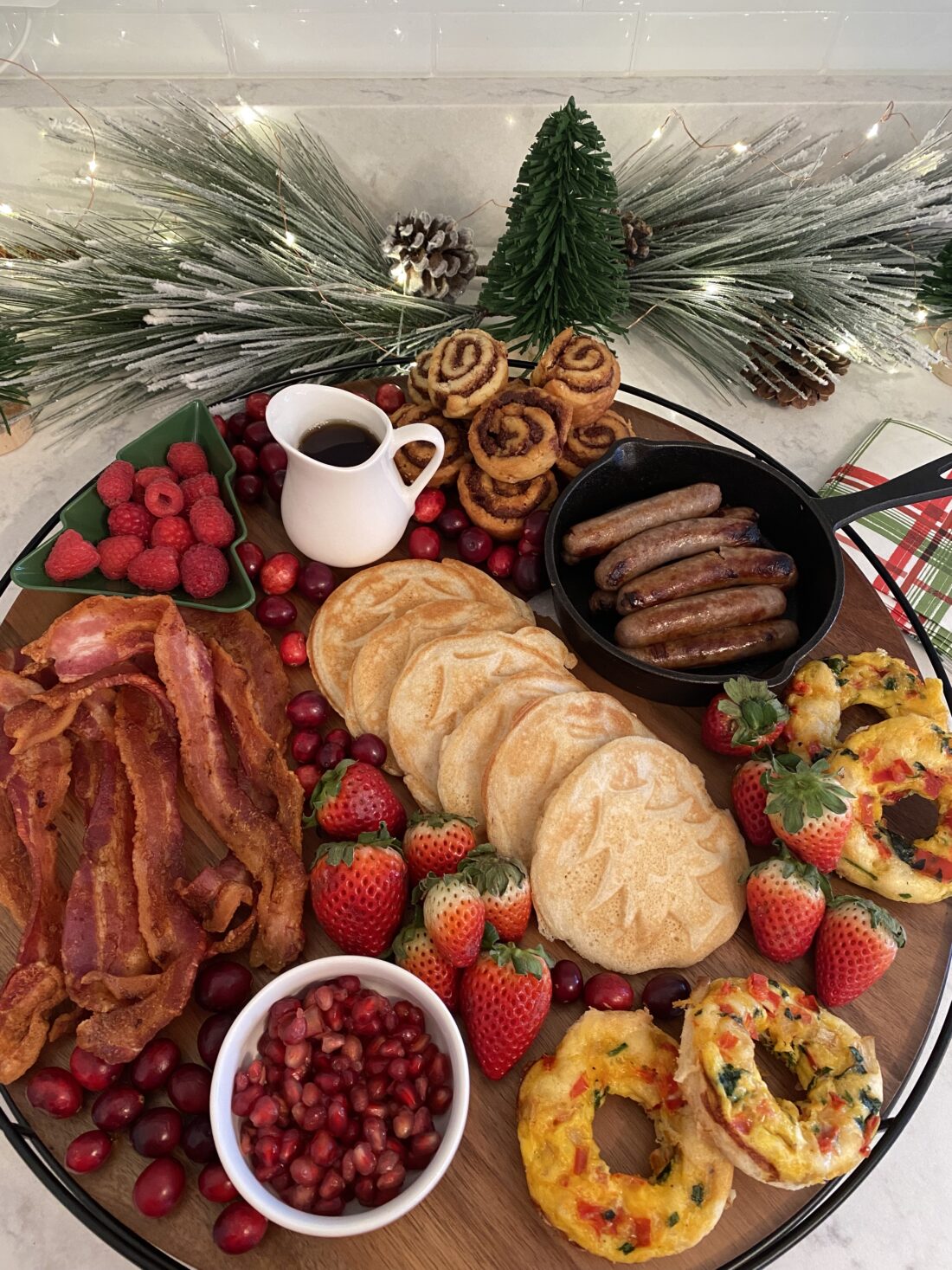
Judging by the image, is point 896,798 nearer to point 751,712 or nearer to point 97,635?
point 751,712

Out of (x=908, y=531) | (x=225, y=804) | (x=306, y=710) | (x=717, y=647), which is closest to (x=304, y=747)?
(x=306, y=710)

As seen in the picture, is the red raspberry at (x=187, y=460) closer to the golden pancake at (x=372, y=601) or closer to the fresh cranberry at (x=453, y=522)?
the golden pancake at (x=372, y=601)

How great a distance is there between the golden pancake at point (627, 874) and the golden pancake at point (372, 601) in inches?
23.1

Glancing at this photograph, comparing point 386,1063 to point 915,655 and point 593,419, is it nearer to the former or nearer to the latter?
point 593,419

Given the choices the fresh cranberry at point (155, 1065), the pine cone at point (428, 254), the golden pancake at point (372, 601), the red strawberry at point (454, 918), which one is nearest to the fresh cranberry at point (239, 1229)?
the fresh cranberry at point (155, 1065)

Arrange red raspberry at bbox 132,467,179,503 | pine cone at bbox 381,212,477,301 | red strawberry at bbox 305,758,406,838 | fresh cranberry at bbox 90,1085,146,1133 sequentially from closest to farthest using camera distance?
fresh cranberry at bbox 90,1085,146,1133 < red strawberry at bbox 305,758,406,838 < red raspberry at bbox 132,467,179,503 < pine cone at bbox 381,212,477,301

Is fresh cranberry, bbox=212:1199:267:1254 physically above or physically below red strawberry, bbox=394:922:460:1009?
below

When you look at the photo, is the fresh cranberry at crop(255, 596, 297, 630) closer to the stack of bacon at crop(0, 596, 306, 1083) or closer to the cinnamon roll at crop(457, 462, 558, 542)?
the stack of bacon at crop(0, 596, 306, 1083)

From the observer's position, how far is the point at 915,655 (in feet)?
9.52

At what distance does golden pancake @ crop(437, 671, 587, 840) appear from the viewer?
2.07 metres

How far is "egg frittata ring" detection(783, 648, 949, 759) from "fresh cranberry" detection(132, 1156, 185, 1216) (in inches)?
61.0

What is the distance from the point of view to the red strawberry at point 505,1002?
68.8 inches

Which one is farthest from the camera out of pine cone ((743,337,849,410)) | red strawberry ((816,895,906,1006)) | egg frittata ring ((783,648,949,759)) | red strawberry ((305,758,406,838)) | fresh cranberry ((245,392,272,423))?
pine cone ((743,337,849,410))

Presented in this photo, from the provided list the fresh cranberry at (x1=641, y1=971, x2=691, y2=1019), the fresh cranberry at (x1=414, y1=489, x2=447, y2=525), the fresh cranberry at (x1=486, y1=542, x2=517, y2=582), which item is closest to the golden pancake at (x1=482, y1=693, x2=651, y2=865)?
the fresh cranberry at (x1=641, y1=971, x2=691, y2=1019)
